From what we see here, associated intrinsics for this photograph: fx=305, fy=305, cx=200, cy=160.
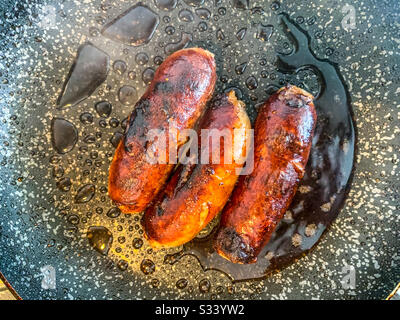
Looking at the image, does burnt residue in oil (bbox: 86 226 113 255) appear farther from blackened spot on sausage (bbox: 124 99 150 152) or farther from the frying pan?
blackened spot on sausage (bbox: 124 99 150 152)

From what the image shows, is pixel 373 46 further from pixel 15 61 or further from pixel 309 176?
pixel 15 61

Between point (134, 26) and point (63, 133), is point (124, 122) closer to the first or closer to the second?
point (63, 133)

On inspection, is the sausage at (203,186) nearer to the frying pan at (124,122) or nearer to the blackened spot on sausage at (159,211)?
the blackened spot on sausage at (159,211)

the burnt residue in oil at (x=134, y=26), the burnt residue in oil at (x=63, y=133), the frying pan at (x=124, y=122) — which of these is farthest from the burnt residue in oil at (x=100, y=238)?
the burnt residue in oil at (x=134, y=26)

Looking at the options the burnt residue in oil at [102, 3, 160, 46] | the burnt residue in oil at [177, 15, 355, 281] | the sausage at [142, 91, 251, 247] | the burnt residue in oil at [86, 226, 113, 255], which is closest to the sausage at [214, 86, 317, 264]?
the sausage at [142, 91, 251, 247]

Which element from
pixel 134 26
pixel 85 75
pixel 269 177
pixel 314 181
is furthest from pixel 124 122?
pixel 314 181

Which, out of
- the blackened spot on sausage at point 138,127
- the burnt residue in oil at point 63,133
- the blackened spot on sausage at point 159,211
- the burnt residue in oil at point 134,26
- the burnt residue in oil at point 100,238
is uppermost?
the burnt residue in oil at point 134,26
